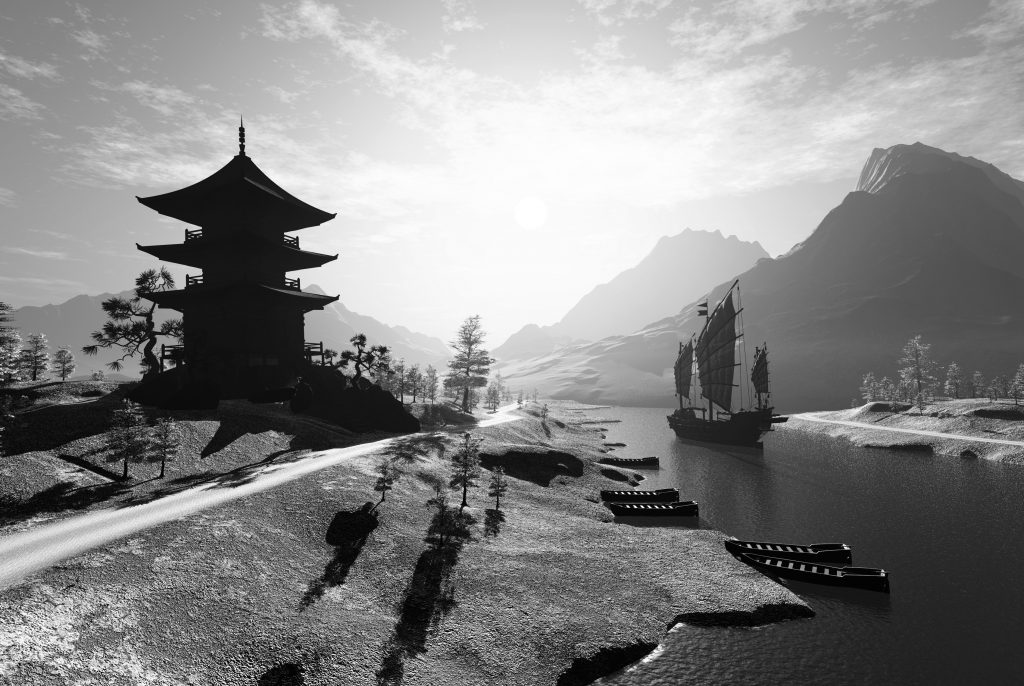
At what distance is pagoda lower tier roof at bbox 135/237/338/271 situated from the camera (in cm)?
4397

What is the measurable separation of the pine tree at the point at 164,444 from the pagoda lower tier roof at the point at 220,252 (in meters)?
22.4

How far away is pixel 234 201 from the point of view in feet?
145

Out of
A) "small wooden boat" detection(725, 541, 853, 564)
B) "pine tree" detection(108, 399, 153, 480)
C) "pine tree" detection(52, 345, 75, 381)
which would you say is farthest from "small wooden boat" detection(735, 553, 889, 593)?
"pine tree" detection(52, 345, 75, 381)

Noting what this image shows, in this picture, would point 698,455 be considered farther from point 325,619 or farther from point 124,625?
point 124,625

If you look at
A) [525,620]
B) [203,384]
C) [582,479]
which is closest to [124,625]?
[525,620]

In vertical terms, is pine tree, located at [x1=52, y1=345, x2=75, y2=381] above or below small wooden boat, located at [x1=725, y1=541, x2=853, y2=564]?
above

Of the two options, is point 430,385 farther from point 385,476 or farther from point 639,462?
point 385,476

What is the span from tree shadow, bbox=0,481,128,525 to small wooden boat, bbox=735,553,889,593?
117 feet

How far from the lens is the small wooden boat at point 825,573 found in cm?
2438

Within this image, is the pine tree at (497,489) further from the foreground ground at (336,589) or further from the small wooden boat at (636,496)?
the small wooden boat at (636,496)

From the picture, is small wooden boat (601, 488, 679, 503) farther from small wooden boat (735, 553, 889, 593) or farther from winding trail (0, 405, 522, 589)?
winding trail (0, 405, 522, 589)

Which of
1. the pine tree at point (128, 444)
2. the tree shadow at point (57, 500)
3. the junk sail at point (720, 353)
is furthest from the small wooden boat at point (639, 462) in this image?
the tree shadow at point (57, 500)

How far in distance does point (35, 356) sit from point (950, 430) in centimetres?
13447

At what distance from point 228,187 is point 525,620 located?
4525cm
